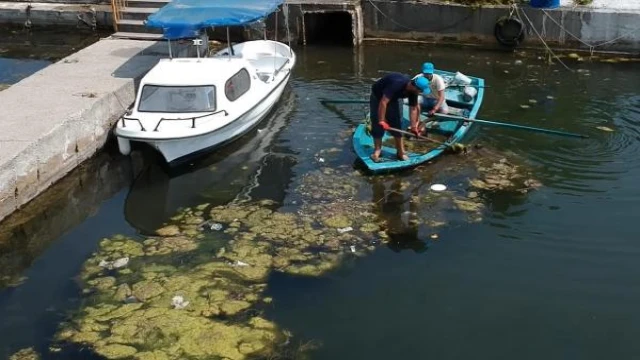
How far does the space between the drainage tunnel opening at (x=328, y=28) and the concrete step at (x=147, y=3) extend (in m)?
4.25

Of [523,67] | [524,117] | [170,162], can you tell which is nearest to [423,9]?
[523,67]

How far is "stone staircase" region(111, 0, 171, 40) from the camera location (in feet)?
59.4

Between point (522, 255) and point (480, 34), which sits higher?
point (480, 34)

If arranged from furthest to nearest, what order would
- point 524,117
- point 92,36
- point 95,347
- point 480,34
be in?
point 92,36 → point 480,34 → point 524,117 → point 95,347

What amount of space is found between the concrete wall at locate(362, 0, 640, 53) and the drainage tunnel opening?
1.02 meters

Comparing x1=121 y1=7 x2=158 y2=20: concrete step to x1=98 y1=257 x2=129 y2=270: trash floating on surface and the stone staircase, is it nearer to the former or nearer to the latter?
the stone staircase

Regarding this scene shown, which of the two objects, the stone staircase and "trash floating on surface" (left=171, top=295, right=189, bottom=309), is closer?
"trash floating on surface" (left=171, top=295, right=189, bottom=309)

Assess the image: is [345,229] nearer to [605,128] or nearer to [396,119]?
[396,119]

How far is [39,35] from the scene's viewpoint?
72.7 feet

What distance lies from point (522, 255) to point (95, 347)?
19.3 ft

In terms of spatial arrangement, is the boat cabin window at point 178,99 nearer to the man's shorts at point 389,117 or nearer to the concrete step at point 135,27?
the man's shorts at point 389,117

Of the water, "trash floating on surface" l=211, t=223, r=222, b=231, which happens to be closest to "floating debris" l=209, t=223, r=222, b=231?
"trash floating on surface" l=211, t=223, r=222, b=231

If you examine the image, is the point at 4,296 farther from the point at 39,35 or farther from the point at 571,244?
the point at 39,35

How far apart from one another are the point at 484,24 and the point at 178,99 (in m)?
10.4
